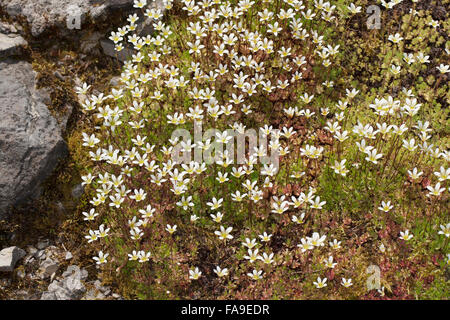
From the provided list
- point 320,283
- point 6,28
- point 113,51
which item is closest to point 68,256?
point 320,283

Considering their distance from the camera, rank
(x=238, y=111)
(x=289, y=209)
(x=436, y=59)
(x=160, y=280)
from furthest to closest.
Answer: (x=436, y=59) → (x=238, y=111) → (x=289, y=209) → (x=160, y=280)

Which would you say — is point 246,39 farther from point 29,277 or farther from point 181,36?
point 29,277

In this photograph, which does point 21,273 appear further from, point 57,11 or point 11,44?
point 57,11

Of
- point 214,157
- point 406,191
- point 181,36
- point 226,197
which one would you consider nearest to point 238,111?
point 214,157

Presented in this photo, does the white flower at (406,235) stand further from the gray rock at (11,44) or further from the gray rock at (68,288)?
the gray rock at (11,44)
